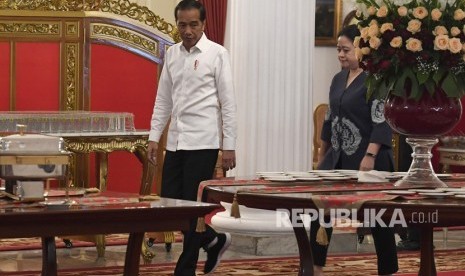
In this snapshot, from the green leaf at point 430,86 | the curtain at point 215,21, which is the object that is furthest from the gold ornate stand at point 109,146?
the curtain at point 215,21

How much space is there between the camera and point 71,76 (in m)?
7.59

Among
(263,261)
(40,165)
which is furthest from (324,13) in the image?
(40,165)

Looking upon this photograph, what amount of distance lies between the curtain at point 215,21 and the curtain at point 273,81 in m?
3.46

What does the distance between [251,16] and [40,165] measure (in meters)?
3.93

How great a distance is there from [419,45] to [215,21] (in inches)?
269

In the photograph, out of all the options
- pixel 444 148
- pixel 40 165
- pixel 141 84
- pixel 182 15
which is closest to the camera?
pixel 40 165

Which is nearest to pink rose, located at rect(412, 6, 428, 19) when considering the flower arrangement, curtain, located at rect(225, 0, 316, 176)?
the flower arrangement

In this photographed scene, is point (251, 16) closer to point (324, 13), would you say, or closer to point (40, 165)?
point (40, 165)

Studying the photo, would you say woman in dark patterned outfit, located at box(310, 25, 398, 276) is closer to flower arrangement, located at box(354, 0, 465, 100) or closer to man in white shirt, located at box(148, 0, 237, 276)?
man in white shirt, located at box(148, 0, 237, 276)

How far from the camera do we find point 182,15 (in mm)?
5801

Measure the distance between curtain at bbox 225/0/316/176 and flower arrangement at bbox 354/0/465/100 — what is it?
296 cm

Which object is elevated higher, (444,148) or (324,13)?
(324,13)

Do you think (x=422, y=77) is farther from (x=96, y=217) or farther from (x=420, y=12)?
(x=96, y=217)

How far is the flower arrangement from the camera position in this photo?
13.6 feet
